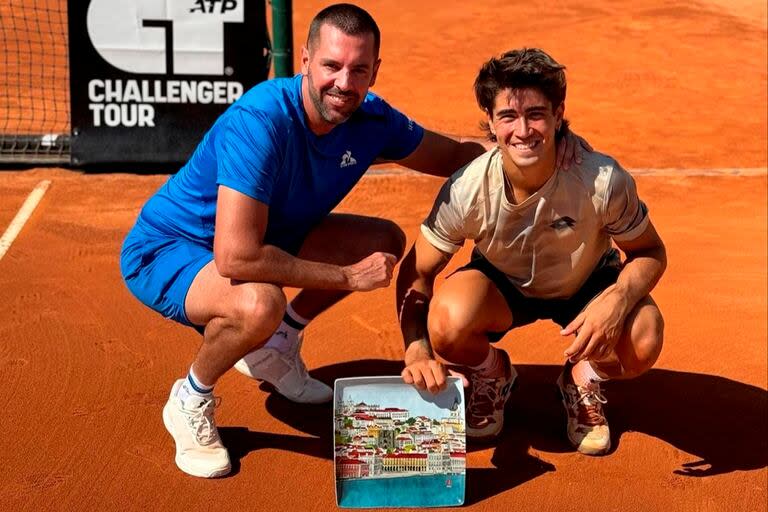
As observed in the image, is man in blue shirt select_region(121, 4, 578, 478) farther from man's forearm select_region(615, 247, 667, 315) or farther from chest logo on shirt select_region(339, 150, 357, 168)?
man's forearm select_region(615, 247, 667, 315)

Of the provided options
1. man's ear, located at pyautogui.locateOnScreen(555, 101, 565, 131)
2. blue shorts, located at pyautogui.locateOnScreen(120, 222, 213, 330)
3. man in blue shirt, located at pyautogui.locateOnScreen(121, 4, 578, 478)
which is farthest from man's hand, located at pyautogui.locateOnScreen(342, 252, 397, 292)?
man's ear, located at pyautogui.locateOnScreen(555, 101, 565, 131)

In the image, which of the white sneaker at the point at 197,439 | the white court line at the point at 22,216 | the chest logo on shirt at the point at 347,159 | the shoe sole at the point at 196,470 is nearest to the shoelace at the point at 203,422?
the white sneaker at the point at 197,439

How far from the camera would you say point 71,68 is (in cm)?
800

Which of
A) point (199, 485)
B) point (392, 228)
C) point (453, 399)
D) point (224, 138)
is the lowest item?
point (199, 485)

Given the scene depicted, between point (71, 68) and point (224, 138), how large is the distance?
417 cm

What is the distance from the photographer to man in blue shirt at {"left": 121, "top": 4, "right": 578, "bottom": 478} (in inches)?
163

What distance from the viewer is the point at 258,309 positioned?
13.5ft

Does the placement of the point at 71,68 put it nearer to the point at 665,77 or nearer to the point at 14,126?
the point at 14,126

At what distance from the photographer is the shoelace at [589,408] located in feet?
15.1

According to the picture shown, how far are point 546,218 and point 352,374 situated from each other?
1.38m

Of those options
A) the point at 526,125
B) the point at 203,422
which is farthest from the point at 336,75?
the point at 203,422

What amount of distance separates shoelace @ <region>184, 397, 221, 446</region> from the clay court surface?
6.5 inches

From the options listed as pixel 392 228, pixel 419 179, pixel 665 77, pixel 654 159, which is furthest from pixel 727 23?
pixel 392 228

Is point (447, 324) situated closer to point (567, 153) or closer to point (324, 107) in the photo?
point (567, 153)
